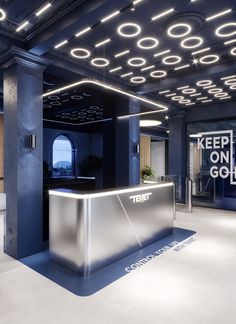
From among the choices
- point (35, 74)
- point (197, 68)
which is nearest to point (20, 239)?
point (35, 74)

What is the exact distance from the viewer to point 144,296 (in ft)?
9.06

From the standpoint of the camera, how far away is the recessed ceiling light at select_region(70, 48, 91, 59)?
4.29 metres

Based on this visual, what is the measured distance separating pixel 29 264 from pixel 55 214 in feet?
2.79

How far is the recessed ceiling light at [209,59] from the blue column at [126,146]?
2137 mm

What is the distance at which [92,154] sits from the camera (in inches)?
544

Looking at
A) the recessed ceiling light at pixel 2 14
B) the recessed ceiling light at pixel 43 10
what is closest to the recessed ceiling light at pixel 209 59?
the recessed ceiling light at pixel 43 10

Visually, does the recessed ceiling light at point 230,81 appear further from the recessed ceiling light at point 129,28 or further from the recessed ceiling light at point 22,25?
the recessed ceiling light at point 22,25

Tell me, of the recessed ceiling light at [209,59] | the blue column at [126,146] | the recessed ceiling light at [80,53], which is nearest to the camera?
the recessed ceiling light at [80,53]

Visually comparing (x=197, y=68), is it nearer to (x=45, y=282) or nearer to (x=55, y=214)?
(x=55, y=214)

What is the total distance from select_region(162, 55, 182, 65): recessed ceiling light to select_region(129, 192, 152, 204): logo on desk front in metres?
2.77

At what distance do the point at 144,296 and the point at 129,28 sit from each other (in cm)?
378

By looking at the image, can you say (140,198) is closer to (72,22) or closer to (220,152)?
(72,22)

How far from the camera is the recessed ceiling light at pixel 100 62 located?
15.4ft

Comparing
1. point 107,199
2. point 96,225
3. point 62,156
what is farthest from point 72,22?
point 62,156
